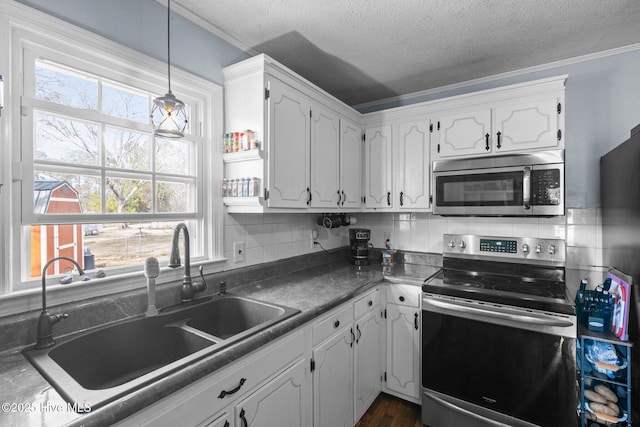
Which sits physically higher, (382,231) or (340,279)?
(382,231)

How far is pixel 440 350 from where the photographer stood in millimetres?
1933

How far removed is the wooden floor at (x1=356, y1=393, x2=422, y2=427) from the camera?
79.1 inches

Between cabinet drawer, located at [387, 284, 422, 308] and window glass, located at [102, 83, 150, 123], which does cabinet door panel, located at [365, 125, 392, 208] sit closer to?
cabinet drawer, located at [387, 284, 422, 308]

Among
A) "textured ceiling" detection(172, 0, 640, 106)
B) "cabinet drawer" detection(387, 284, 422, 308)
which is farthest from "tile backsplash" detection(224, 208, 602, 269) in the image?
"textured ceiling" detection(172, 0, 640, 106)

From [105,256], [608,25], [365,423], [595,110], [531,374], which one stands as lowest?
[365,423]

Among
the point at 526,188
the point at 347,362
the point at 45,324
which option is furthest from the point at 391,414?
the point at 45,324

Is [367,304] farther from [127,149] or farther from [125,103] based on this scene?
[125,103]

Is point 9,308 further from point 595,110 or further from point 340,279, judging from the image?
point 595,110

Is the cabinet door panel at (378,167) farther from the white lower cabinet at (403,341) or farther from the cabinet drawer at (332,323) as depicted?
the cabinet drawer at (332,323)

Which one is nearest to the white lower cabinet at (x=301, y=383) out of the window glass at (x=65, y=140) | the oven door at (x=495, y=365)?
the oven door at (x=495, y=365)

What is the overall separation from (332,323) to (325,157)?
1140 mm

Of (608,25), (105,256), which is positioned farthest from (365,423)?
(608,25)

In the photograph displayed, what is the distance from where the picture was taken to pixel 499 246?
2.27m

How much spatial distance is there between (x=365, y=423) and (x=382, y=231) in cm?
155
